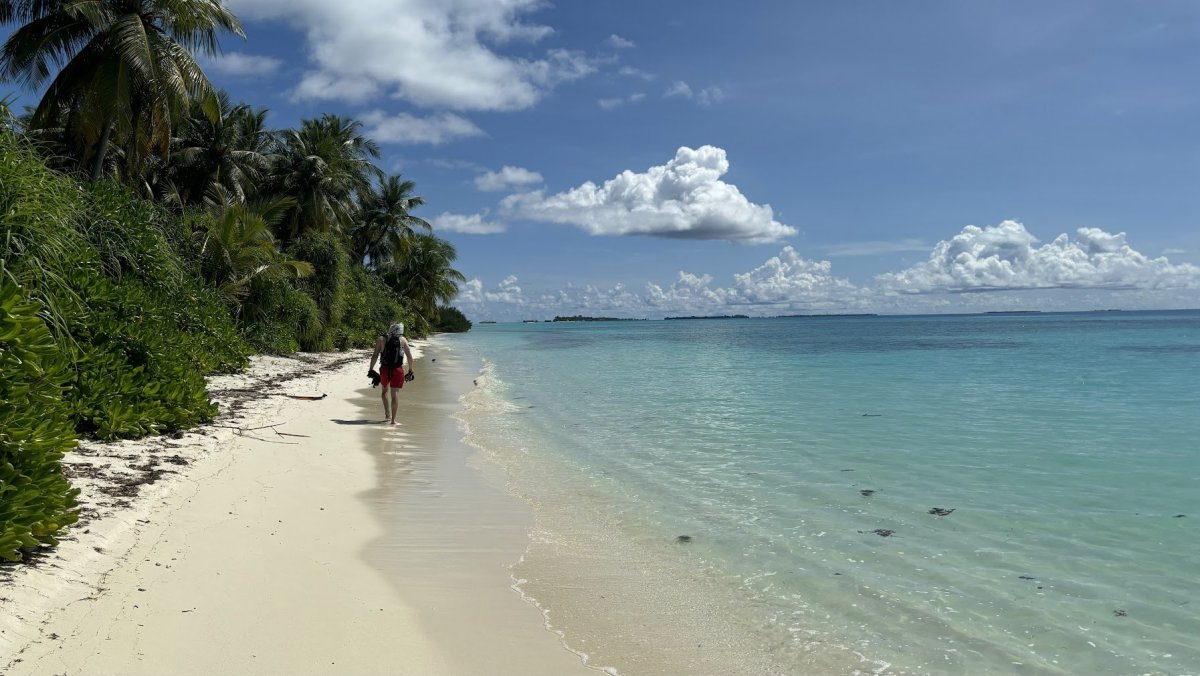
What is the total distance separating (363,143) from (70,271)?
35.8 metres

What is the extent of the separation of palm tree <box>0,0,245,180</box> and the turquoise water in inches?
460

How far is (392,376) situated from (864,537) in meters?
7.98

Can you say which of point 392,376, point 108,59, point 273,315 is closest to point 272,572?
point 392,376

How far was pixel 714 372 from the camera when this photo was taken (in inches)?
979

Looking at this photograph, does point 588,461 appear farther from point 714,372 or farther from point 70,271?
point 714,372

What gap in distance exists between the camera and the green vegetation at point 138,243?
4395mm

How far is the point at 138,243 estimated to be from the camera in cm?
1070

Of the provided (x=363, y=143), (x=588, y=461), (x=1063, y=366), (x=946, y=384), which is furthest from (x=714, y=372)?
(x=363, y=143)

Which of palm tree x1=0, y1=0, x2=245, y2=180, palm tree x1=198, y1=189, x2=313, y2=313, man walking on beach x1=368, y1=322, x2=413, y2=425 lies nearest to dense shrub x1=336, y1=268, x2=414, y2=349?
palm tree x1=198, y1=189, x2=313, y2=313

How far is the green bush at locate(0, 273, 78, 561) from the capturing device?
3715 millimetres

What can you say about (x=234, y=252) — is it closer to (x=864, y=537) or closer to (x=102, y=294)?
(x=102, y=294)

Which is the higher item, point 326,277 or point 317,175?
point 317,175

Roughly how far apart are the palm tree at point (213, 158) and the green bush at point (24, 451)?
28.9 meters

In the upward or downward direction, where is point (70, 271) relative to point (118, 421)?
upward
